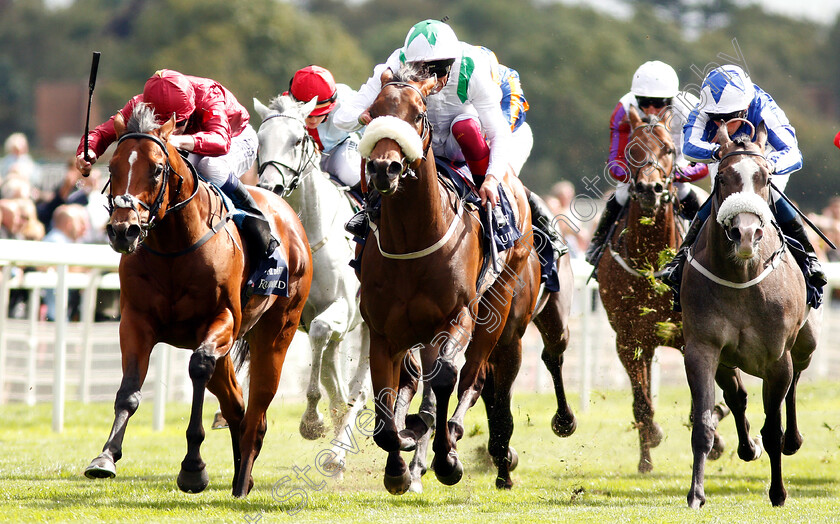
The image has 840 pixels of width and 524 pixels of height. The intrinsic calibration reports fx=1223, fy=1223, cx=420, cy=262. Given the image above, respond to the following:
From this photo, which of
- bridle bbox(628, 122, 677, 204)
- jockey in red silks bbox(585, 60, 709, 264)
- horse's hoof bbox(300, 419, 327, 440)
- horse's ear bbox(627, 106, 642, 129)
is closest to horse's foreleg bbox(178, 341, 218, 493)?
horse's hoof bbox(300, 419, 327, 440)

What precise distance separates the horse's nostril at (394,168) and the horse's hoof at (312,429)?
8.94ft

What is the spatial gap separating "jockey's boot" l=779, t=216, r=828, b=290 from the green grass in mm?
1213

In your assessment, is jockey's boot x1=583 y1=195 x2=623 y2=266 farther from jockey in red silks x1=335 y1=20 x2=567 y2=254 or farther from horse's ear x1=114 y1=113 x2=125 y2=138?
horse's ear x1=114 y1=113 x2=125 y2=138

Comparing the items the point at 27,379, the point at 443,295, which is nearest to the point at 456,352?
the point at 443,295

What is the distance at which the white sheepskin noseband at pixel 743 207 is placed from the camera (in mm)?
5926

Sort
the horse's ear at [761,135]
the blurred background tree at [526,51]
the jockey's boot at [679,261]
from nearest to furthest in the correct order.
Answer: the horse's ear at [761,135] → the jockey's boot at [679,261] → the blurred background tree at [526,51]

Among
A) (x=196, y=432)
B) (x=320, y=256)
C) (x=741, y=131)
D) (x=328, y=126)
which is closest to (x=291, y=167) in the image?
(x=320, y=256)

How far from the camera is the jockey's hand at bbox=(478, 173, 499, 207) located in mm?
6285

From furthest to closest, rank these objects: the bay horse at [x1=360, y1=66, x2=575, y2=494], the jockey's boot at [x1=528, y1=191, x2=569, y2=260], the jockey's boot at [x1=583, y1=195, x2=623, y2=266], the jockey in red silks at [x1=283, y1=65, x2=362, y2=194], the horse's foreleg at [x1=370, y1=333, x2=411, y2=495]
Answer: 1. the jockey's boot at [x1=583, y1=195, x2=623, y2=266]
2. the jockey in red silks at [x1=283, y1=65, x2=362, y2=194]
3. the jockey's boot at [x1=528, y1=191, x2=569, y2=260]
4. the horse's foreleg at [x1=370, y1=333, x2=411, y2=495]
5. the bay horse at [x1=360, y1=66, x2=575, y2=494]

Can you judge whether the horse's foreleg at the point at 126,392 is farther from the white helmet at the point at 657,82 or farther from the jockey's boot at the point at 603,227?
the white helmet at the point at 657,82

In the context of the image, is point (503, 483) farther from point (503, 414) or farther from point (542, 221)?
point (542, 221)

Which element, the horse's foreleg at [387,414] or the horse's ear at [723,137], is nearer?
the horse's foreleg at [387,414]

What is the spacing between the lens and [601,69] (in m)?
41.0

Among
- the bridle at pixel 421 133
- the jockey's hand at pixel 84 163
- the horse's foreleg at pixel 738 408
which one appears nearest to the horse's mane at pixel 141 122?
the jockey's hand at pixel 84 163
